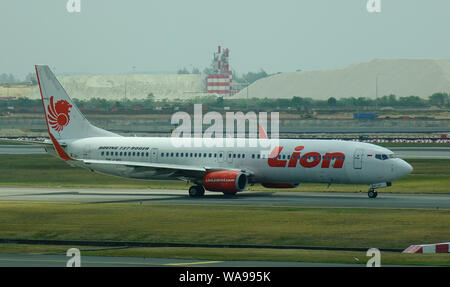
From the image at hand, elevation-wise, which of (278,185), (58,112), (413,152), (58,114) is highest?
(58,112)

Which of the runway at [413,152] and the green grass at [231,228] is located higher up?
the runway at [413,152]

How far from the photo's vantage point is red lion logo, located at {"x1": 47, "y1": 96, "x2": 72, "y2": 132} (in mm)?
72438

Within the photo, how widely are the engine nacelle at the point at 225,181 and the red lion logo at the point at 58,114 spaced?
13941 millimetres

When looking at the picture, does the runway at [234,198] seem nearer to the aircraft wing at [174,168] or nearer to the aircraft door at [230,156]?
the aircraft wing at [174,168]

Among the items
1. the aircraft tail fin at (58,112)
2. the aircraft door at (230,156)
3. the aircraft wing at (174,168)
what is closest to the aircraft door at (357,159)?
the aircraft wing at (174,168)

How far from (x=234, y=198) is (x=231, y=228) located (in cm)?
1826

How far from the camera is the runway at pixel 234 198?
192ft

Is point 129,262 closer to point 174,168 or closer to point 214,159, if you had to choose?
point 174,168

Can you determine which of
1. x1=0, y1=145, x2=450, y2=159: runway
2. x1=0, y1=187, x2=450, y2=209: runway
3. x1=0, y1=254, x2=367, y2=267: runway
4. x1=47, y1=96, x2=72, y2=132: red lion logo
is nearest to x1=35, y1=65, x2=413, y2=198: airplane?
x1=47, y1=96, x2=72, y2=132: red lion logo

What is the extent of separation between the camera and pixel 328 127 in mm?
179750

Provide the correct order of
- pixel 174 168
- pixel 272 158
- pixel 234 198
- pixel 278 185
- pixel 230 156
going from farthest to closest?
1. pixel 278 185
2. pixel 230 156
3. pixel 174 168
4. pixel 272 158
5. pixel 234 198

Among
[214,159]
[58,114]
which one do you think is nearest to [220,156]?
[214,159]

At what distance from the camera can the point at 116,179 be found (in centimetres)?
8125
